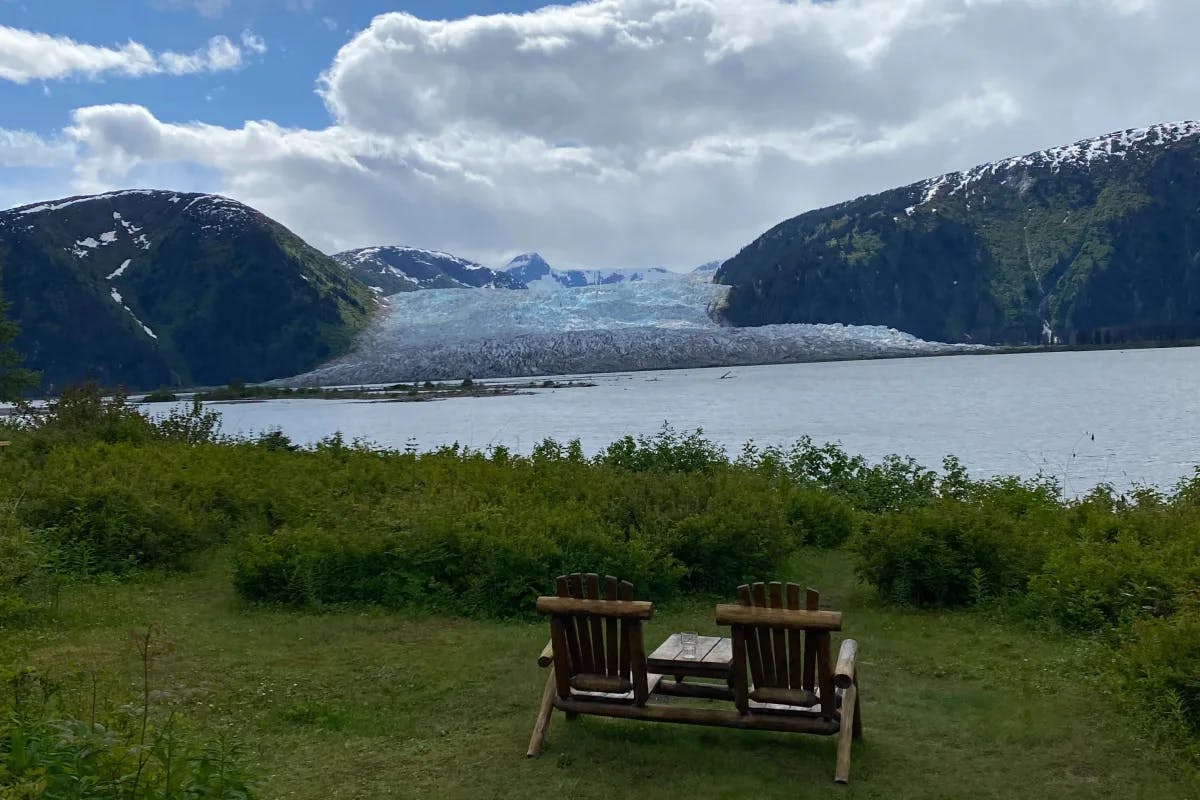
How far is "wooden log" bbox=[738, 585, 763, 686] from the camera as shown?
5.63m

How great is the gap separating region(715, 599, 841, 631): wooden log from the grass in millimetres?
913

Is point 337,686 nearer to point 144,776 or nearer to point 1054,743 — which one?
point 144,776

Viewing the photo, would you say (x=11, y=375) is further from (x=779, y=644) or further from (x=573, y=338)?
(x=573, y=338)

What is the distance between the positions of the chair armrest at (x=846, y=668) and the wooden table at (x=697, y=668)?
676 mm

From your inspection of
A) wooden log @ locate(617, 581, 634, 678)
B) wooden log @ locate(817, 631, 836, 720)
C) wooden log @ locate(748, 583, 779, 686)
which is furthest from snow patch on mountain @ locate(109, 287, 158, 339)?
wooden log @ locate(817, 631, 836, 720)

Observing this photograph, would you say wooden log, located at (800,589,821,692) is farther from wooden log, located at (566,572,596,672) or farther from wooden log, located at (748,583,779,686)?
wooden log, located at (566,572,596,672)

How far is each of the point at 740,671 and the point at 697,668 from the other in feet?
1.61

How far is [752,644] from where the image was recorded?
18.6ft

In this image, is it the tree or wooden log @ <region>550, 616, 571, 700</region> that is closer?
wooden log @ <region>550, 616, 571, 700</region>

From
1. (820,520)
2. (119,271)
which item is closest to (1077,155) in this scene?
(119,271)

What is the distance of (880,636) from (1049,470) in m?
16.2

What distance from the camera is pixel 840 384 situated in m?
64.9

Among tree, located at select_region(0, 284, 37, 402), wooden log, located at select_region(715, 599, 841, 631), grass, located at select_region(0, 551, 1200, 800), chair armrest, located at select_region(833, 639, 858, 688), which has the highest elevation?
tree, located at select_region(0, 284, 37, 402)

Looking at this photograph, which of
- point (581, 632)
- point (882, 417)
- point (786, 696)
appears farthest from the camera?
point (882, 417)
